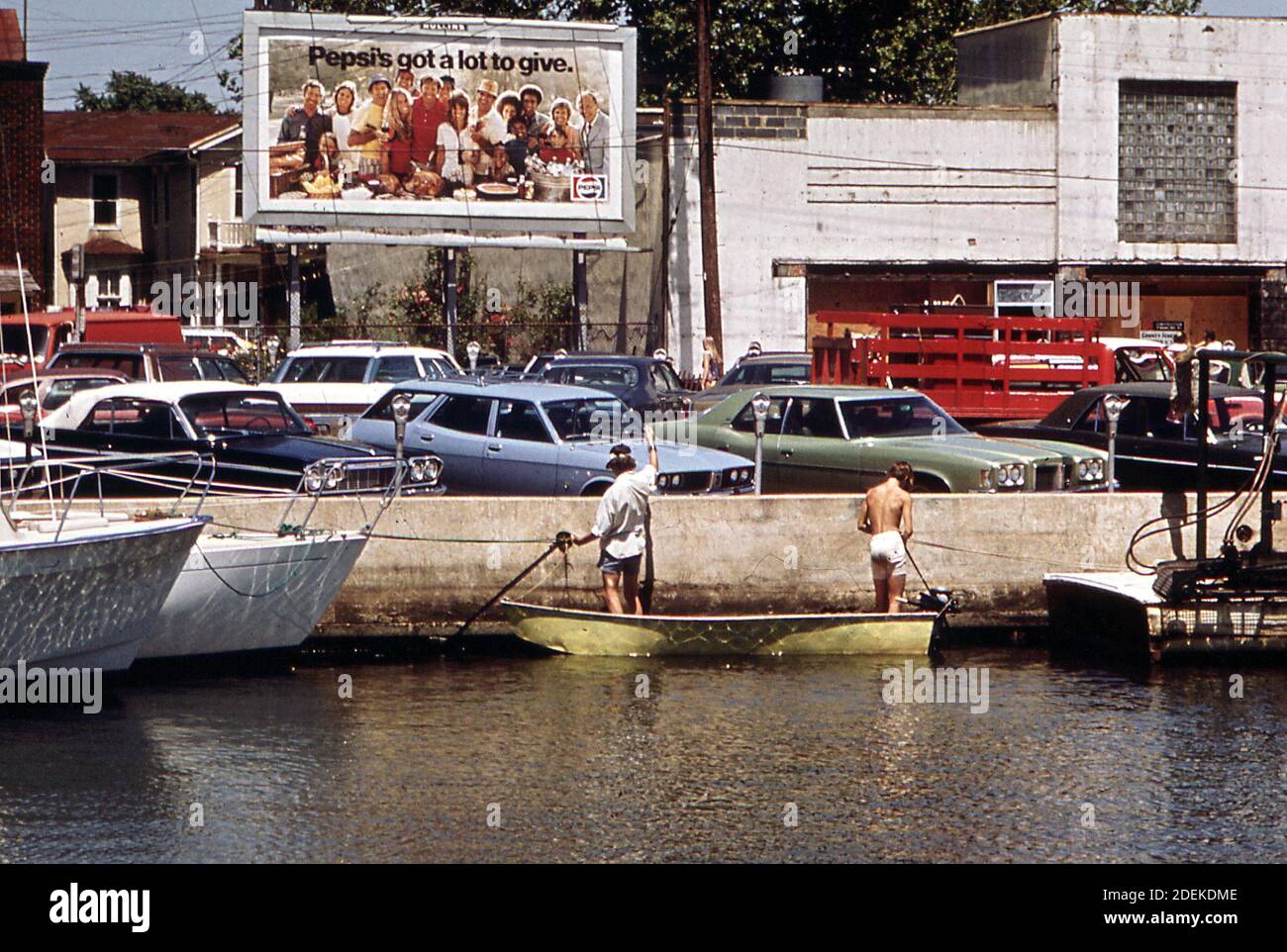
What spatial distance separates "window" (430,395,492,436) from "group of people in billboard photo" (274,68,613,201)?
17.2m

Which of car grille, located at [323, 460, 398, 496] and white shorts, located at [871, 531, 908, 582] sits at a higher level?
car grille, located at [323, 460, 398, 496]

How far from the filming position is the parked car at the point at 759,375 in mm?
28031

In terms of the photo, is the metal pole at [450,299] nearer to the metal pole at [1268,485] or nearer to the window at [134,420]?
the window at [134,420]

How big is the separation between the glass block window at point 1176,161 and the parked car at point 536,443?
2210cm

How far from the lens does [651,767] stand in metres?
13.5

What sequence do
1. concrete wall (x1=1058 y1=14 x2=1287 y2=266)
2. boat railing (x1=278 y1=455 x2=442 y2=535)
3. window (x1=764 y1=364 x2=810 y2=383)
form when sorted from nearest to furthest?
boat railing (x1=278 y1=455 x2=442 y2=535)
window (x1=764 y1=364 x2=810 y2=383)
concrete wall (x1=1058 y1=14 x2=1287 y2=266)

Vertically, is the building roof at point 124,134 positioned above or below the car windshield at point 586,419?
above

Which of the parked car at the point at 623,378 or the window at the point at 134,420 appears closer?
the window at the point at 134,420

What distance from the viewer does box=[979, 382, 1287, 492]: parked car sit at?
1983 cm

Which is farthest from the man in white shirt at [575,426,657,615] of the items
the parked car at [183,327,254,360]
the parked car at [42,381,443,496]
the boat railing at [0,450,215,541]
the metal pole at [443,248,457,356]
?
the parked car at [183,327,254,360]

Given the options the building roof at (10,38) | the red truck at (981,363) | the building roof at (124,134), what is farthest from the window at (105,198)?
A: the red truck at (981,363)

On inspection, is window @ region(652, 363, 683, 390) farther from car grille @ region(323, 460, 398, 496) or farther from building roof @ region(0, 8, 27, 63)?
building roof @ region(0, 8, 27, 63)

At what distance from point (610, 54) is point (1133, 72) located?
1062 cm

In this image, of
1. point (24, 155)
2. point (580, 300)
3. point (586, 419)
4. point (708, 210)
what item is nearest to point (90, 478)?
point (586, 419)
